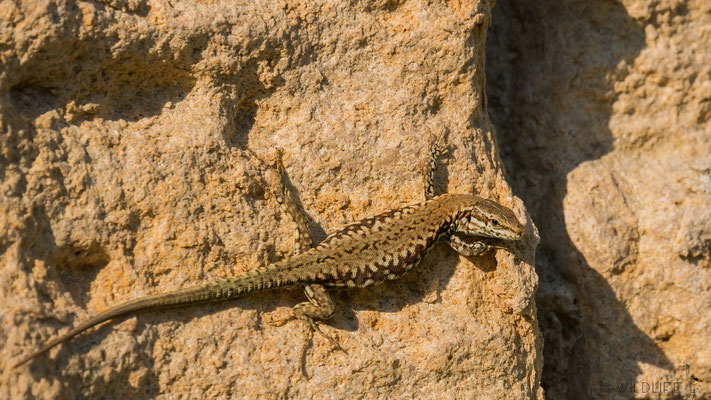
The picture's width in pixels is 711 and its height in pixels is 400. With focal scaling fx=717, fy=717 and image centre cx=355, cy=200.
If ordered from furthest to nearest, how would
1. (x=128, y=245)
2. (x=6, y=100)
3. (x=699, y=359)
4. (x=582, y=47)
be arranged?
(x=582, y=47) → (x=699, y=359) → (x=128, y=245) → (x=6, y=100)

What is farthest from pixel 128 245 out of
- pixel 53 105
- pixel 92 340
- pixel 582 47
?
pixel 582 47

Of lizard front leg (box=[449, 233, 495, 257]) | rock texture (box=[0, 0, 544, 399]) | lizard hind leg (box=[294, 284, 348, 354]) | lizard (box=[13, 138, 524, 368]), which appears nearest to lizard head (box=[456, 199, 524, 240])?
lizard (box=[13, 138, 524, 368])

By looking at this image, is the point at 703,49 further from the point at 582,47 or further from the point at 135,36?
the point at 135,36

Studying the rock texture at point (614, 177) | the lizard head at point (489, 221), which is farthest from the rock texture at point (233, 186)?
the rock texture at point (614, 177)

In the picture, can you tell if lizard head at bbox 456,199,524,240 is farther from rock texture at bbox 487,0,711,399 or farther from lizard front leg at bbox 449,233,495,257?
rock texture at bbox 487,0,711,399

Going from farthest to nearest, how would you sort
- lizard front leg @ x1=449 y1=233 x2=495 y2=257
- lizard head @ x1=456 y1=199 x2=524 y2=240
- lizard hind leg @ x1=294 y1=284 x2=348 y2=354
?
lizard front leg @ x1=449 y1=233 x2=495 y2=257 < lizard head @ x1=456 y1=199 x2=524 y2=240 < lizard hind leg @ x1=294 y1=284 x2=348 y2=354

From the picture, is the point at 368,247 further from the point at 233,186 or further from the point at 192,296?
the point at 192,296

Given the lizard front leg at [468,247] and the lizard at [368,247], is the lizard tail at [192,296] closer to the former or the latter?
the lizard at [368,247]
